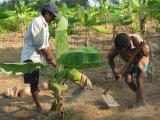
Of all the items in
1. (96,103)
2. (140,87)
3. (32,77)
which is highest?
(32,77)

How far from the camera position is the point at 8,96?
8.17 metres

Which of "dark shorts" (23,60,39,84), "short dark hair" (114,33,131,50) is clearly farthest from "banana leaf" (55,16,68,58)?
"short dark hair" (114,33,131,50)

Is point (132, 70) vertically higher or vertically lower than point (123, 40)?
lower

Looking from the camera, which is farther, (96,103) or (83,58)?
(96,103)

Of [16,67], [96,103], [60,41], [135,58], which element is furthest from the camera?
[96,103]

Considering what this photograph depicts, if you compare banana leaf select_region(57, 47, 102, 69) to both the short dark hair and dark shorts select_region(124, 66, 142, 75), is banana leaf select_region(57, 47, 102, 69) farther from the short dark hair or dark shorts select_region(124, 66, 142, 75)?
dark shorts select_region(124, 66, 142, 75)

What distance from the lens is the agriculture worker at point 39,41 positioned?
6543 millimetres

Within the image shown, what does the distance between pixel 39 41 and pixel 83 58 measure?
1.11 metres

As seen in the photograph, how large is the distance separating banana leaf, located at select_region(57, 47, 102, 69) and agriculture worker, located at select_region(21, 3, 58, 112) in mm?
648

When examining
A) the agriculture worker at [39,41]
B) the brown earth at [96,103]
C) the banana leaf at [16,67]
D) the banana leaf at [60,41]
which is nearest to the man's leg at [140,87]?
the brown earth at [96,103]

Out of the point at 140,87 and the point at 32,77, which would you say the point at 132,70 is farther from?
the point at 32,77

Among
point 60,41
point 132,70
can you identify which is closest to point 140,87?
point 132,70

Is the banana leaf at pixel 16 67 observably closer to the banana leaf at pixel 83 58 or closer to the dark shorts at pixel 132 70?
the banana leaf at pixel 83 58

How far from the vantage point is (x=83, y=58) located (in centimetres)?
573
